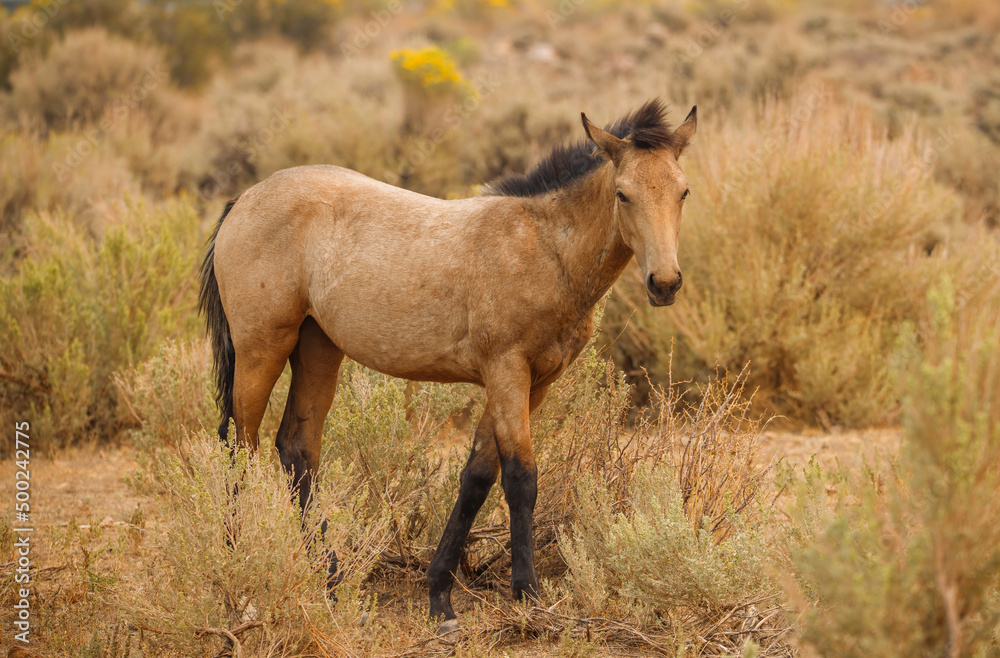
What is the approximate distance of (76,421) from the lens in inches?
265

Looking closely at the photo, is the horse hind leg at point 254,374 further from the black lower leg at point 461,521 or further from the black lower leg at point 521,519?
the black lower leg at point 521,519

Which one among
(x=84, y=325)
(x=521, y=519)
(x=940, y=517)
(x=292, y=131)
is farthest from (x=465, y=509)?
(x=292, y=131)

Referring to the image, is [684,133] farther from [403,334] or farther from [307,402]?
[307,402]

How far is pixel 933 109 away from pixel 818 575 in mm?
15063

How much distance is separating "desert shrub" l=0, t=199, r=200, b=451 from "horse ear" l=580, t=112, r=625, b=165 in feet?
15.8

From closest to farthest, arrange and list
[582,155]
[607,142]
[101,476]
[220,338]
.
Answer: [607,142] < [582,155] < [220,338] < [101,476]

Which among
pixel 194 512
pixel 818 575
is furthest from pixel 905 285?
pixel 194 512

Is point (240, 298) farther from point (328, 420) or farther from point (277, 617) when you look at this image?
point (277, 617)

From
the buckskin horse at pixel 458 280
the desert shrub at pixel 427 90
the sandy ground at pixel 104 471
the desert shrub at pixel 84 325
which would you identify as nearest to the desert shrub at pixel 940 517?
the buckskin horse at pixel 458 280

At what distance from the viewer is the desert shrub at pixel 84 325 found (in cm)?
675

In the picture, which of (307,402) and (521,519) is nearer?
(521,519)

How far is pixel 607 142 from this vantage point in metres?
3.51

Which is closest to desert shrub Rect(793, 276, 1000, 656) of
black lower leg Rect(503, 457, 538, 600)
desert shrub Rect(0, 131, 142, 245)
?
black lower leg Rect(503, 457, 538, 600)

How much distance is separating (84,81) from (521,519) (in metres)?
15.5
